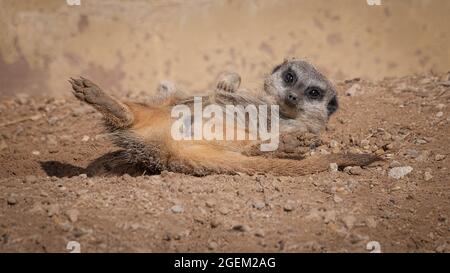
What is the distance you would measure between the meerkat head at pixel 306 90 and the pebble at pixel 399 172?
102cm

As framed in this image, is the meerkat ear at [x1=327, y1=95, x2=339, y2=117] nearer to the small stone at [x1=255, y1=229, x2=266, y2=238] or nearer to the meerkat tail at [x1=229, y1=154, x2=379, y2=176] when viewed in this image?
the meerkat tail at [x1=229, y1=154, x2=379, y2=176]

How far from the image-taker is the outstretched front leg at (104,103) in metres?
3.04

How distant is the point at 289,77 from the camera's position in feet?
13.2

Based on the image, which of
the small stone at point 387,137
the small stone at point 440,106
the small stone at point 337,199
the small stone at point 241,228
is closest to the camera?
the small stone at point 241,228

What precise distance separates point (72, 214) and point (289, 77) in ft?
6.94

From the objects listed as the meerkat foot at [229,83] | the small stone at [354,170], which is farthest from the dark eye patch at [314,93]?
the small stone at [354,170]

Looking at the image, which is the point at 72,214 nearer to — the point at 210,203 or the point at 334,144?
the point at 210,203

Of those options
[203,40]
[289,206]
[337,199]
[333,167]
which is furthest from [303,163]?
[203,40]

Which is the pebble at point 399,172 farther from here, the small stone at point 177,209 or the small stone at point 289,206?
the small stone at point 177,209

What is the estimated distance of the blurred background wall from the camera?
4.89 m

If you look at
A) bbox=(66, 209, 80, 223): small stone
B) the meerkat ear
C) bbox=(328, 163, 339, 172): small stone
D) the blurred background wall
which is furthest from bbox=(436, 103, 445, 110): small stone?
bbox=(66, 209, 80, 223): small stone

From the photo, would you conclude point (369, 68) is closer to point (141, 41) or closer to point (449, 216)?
point (141, 41)

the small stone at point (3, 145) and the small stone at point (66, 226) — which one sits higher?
the small stone at point (3, 145)
